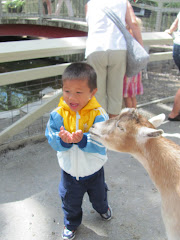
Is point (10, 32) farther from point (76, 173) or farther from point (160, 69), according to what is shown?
point (76, 173)

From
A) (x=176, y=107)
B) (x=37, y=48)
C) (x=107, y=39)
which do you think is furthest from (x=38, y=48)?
(x=176, y=107)

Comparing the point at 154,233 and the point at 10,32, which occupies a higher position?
the point at 10,32

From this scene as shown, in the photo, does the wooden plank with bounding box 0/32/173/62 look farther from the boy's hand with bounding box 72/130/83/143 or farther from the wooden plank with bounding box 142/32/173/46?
the boy's hand with bounding box 72/130/83/143

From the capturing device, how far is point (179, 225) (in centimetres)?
196

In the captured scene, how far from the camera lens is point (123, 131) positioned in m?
2.20

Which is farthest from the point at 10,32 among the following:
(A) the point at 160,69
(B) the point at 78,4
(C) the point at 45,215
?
(C) the point at 45,215

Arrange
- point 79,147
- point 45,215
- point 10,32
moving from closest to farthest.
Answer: point 79,147 < point 45,215 < point 10,32

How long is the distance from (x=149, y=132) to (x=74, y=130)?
0.63 m

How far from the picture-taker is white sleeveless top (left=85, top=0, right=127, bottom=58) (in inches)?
142

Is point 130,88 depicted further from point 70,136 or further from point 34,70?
point 70,136

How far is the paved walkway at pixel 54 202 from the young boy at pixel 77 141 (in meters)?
0.29

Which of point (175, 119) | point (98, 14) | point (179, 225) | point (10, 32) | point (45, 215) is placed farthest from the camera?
point (10, 32)

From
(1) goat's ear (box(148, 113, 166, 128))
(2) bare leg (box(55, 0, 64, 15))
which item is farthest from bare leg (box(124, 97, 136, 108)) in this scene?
(2) bare leg (box(55, 0, 64, 15))

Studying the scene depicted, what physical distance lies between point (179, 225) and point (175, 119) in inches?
136
